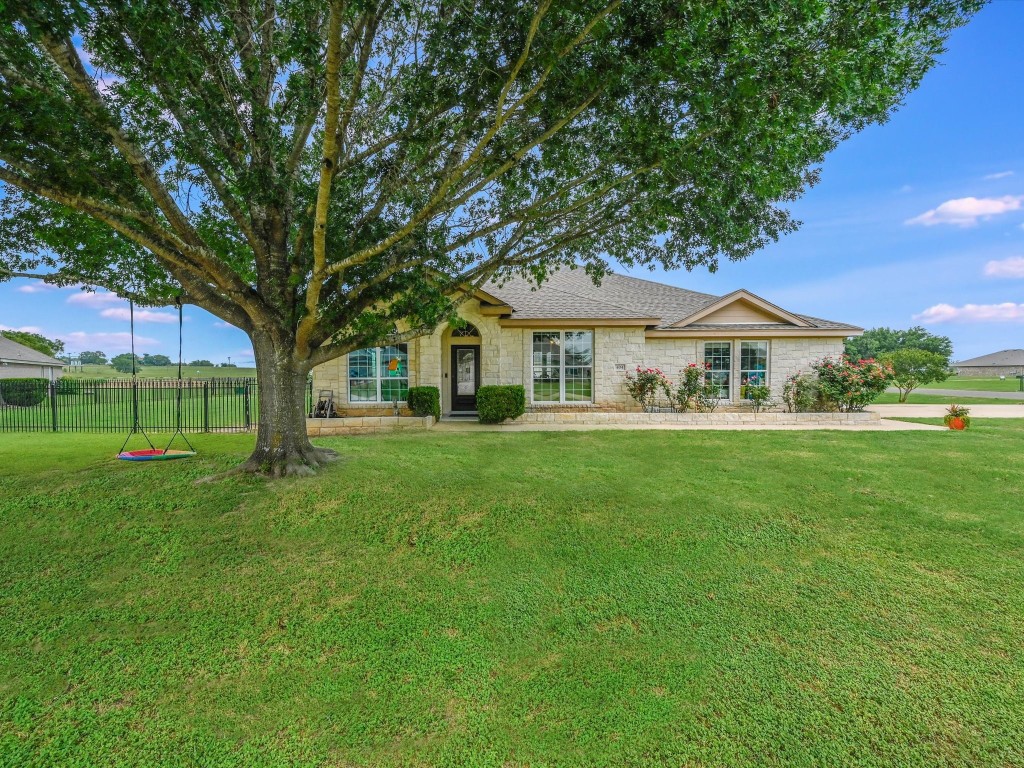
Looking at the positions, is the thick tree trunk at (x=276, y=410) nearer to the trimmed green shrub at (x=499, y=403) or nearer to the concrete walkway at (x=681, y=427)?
the concrete walkway at (x=681, y=427)

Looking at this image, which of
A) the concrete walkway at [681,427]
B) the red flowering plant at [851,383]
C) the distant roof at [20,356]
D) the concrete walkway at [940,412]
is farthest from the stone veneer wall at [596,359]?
the distant roof at [20,356]

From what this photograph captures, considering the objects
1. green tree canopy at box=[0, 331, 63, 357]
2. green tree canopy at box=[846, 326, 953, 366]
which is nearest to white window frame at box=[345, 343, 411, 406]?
green tree canopy at box=[0, 331, 63, 357]

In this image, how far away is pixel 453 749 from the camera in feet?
8.97

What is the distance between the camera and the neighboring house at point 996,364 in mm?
61341

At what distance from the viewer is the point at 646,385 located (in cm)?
1418

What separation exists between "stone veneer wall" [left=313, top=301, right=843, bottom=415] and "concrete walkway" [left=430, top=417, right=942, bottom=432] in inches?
75.7

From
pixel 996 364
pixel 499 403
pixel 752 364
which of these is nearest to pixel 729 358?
pixel 752 364

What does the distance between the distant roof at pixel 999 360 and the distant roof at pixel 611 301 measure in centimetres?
7192

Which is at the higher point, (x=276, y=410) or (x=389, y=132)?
(x=389, y=132)

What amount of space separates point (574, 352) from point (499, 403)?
350 centimetres

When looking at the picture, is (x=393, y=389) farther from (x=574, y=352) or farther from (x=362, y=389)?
(x=574, y=352)

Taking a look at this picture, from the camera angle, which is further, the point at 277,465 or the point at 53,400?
the point at 53,400

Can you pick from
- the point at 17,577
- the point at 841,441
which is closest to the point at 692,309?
the point at 841,441

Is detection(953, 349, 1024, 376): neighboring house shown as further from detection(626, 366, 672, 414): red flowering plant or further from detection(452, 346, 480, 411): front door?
detection(452, 346, 480, 411): front door
